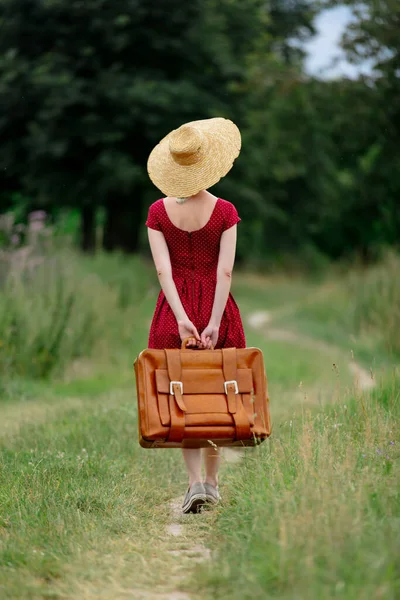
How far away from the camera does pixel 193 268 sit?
17.6 feet

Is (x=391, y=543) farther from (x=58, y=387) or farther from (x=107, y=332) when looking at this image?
(x=107, y=332)

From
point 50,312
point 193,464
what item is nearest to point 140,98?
point 50,312

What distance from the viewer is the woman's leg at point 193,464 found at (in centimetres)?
530

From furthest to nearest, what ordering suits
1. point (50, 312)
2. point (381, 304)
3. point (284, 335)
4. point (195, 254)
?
point (284, 335), point (381, 304), point (50, 312), point (195, 254)

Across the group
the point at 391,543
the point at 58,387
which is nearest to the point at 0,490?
the point at 391,543

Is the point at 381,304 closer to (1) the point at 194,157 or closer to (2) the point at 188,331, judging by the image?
(1) the point at 194,157

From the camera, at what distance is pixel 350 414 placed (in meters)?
5.62

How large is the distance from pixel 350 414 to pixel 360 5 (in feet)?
45.3

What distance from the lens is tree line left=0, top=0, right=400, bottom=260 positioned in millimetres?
17594

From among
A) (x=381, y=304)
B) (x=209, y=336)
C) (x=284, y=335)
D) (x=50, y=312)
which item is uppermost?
(x=209, y=336)

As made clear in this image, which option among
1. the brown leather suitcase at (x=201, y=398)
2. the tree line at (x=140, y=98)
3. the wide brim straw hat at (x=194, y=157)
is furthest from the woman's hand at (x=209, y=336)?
the tree line at (x=140, y=98)

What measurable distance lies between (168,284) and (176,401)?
0.72 meters

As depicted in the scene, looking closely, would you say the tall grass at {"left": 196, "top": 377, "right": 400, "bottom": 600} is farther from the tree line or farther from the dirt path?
the tree line

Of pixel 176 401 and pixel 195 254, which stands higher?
pixel 195 254
